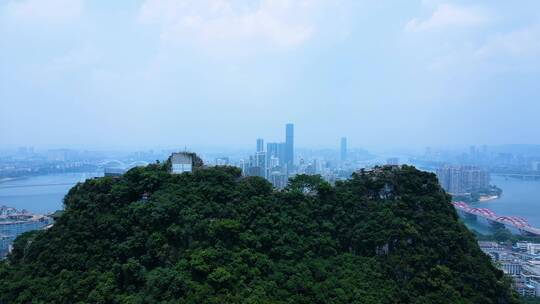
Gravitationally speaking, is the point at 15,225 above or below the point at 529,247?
above

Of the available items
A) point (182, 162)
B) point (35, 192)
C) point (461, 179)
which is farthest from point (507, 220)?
point (35, 192)

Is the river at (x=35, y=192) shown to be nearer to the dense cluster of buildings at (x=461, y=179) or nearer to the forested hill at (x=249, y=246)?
the forested hill at (x=249, y=246)

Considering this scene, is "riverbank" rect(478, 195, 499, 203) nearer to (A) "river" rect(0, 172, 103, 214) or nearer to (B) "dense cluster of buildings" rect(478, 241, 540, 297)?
(B) "dense cluster of buildings" rect(478, 241, 540, 297)

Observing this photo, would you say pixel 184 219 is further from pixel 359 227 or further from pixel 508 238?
pixel 508 238

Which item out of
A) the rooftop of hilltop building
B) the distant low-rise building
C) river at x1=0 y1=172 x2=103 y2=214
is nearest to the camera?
the rooftop of hilltop building

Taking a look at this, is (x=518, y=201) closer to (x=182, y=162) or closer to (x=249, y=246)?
(x=182, y=162)

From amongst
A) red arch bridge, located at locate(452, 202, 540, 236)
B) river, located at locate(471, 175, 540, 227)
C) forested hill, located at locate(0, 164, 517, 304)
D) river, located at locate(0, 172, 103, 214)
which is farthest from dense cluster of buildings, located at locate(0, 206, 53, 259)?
river, located at locate(471, 175, 540, 227)

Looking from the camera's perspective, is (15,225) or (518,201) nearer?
(15,225)
